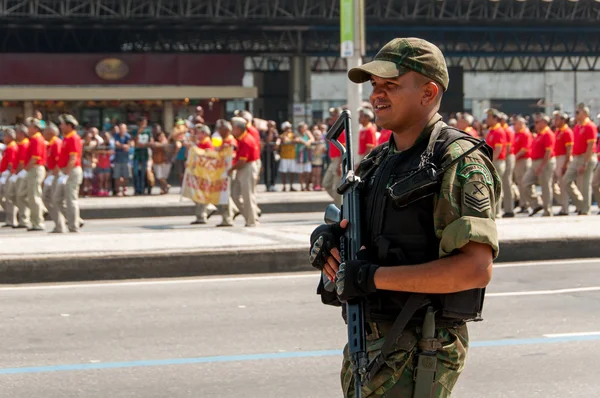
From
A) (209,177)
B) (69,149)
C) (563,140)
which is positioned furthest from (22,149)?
(563,140)

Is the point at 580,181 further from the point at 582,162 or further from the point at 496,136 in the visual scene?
the point at 496,136

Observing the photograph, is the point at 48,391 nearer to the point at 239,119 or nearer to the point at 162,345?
the point at 162,345

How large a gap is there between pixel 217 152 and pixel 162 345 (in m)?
10.2

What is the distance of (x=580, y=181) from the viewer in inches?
752

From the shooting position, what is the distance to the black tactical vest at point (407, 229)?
134 inches

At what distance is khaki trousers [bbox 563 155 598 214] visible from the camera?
19.0m

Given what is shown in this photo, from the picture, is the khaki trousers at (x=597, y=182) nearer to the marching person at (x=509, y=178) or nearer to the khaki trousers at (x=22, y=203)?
the marching person at (x=509, y=178)

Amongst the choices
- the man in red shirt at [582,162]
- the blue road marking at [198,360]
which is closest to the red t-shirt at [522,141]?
the man in red shirt at [582,162]

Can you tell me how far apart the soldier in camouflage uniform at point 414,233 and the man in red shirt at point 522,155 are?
16880mm

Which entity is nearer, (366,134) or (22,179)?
(366,134)

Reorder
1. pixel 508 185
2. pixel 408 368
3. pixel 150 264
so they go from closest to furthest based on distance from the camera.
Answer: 1. pixel 408 368
2. pixel 150 264
3. pixel 508 185

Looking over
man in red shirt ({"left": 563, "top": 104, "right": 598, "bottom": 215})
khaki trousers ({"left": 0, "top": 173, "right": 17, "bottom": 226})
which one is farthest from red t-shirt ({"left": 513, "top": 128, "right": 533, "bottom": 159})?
khaki trousers ({"left": 0, "top": 173, "right": 17, "bottom": 226})

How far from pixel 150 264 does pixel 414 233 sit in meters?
8.75

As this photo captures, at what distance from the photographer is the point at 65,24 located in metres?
37.3
